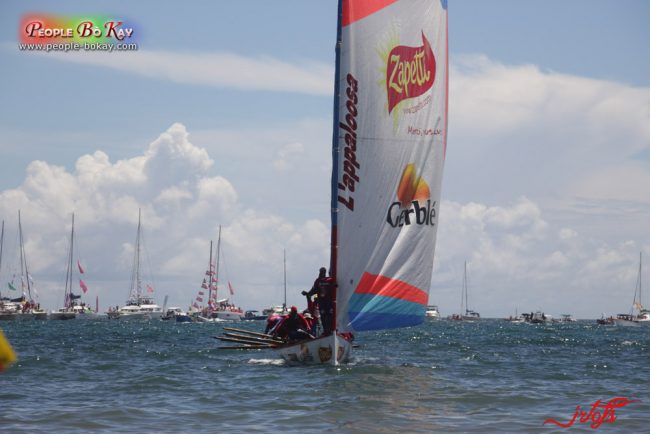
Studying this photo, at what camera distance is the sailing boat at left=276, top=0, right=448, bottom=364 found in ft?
78.7

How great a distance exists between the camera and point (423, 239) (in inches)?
983

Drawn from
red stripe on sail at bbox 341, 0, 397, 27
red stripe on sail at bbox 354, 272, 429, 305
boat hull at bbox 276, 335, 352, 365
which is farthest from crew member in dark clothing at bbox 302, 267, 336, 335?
red stripe on sail at bbox 341, 0, 397, 27

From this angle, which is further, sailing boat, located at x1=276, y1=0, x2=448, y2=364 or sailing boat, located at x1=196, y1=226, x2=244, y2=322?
sailing boat, located at x1=196, y1=226, x2=244, y2=322

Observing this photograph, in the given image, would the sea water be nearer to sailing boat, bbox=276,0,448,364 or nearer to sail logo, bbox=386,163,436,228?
sailing boat, bbox=276,0,448,364

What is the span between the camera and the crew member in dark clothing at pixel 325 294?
79.2 ft

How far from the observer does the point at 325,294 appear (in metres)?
24.2

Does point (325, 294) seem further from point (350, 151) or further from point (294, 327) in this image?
point (350, 151)

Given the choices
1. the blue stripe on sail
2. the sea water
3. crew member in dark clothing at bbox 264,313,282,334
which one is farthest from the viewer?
crew member in dark clothing at bbox 264,313,282,334

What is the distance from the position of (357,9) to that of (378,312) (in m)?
8.15

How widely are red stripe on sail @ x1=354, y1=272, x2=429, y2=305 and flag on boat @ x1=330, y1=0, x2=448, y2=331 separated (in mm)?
27

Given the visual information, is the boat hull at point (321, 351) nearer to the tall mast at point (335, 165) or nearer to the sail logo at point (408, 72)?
the tall mast at point (335, 165)
